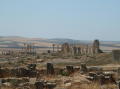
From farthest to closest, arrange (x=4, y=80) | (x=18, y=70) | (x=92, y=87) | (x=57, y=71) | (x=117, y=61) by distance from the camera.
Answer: (x=117, y=61) → (x=57, y=71) → (x=18, y=70) → (x=4, y=80) → (x=92, y=87)

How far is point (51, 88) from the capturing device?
1313 centimetres

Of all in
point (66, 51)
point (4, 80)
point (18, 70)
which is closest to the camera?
point (4, 80)

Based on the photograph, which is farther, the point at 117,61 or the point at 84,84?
the point at 117,61

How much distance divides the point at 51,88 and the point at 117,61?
1498cm

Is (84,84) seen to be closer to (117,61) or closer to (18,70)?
(18,70)

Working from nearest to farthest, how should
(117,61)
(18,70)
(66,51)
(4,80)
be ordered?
(4,80) < (18,70) < (117,61) < (66,51)

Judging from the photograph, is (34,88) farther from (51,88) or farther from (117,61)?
(117,61)

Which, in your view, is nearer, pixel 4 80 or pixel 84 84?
pixel 84 84

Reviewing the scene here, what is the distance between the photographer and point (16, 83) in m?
13.7

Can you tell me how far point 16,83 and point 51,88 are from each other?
1.63m

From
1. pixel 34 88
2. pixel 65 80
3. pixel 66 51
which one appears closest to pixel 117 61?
pixel 65 80

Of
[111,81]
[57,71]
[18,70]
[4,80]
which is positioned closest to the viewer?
[4,80]

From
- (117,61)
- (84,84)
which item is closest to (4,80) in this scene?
(84,84)

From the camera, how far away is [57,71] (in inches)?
781
